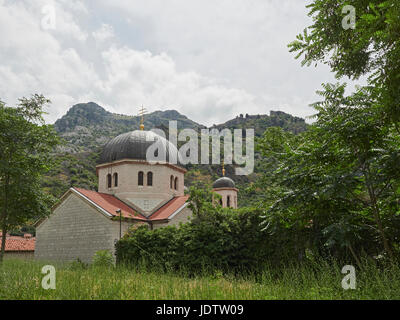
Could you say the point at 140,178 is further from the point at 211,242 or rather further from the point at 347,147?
the point at 347,147

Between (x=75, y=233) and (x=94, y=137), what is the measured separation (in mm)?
122624

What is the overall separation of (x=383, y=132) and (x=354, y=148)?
66 cm

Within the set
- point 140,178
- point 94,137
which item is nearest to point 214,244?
point 140,178

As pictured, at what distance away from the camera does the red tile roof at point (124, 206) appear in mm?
22953

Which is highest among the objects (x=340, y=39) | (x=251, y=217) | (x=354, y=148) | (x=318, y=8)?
(x=318, y=8)

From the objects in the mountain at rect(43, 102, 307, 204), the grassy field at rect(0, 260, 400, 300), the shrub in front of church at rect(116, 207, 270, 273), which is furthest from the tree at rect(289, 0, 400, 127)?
the mountain at rect(43, 102, 307, 204)

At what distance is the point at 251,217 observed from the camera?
14.8m

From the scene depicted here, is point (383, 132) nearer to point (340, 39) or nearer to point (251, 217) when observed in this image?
point (340, 39)

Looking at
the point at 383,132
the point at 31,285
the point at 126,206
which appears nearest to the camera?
the point at 383,132

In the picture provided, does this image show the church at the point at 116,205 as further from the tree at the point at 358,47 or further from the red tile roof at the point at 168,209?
the tree at the point at 358,47

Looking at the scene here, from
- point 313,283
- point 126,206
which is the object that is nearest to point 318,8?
point 313,283

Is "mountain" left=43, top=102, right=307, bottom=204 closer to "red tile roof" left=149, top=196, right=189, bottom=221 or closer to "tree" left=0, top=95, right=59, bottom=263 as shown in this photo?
"tree" left=0, top=95, right=59, bottom=263
